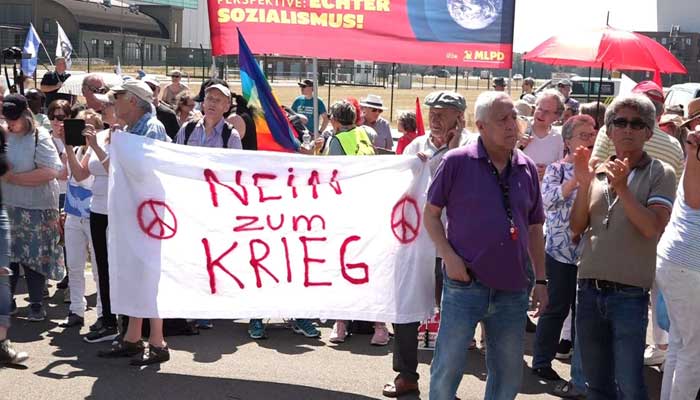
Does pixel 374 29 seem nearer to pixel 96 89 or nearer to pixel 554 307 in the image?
pixel 96 89

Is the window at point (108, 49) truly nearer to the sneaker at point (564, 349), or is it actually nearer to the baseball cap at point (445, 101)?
the sneaker at point (564, 349)

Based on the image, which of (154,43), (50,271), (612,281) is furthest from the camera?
(154,43)

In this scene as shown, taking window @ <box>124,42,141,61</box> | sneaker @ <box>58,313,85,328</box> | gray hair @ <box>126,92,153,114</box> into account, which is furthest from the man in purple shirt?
window @ <box>124,42,141,61</box>

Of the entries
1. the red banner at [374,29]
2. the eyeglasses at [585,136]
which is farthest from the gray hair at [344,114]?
the eyeglasses at [585,136]

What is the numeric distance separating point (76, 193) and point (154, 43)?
194ft

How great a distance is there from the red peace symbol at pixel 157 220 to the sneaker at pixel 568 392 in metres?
2.70

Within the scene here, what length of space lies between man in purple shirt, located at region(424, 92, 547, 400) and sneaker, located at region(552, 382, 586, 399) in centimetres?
132

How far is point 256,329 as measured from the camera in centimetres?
686

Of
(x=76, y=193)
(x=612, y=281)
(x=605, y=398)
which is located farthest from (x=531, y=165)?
(x=76, y=193)

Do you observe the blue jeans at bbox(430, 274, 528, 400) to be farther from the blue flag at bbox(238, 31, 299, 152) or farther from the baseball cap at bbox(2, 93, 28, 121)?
the baseball cap at bbox(2, 93, 28, 121)

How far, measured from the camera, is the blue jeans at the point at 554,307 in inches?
235

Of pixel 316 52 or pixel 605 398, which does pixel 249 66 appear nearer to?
pixel 316 52

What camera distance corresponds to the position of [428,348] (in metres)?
6.11

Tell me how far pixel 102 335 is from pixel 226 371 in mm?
1205
